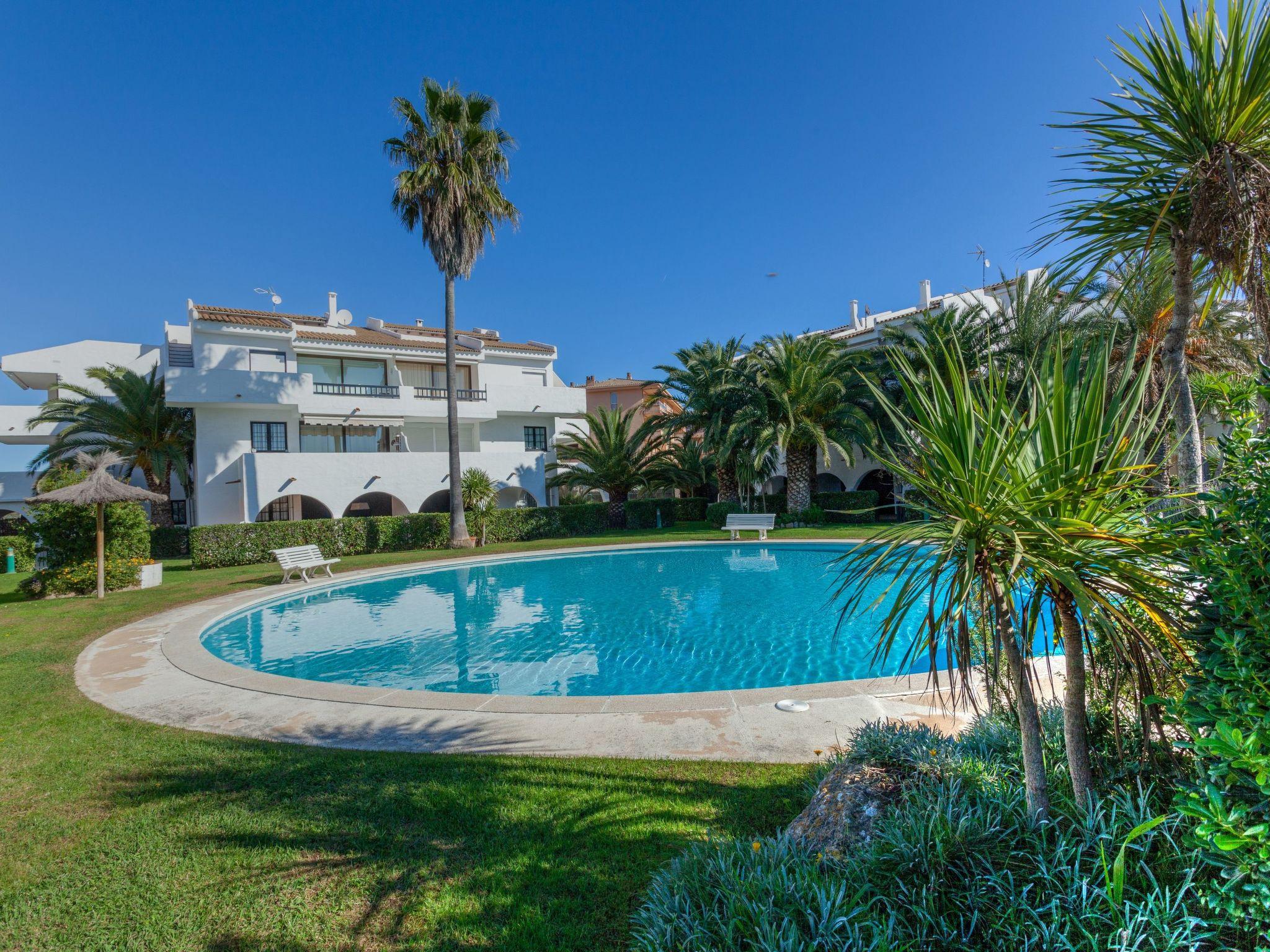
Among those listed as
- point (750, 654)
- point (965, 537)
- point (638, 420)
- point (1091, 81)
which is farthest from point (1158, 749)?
point (638, 420)

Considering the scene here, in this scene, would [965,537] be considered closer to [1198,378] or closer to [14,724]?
[1198,378]

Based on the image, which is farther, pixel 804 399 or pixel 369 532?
pixel 804 399

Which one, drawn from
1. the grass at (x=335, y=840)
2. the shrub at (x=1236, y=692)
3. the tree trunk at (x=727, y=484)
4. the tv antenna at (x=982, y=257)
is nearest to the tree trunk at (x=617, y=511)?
the tree trunk at (x=727, y=484)

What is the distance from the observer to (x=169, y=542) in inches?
991

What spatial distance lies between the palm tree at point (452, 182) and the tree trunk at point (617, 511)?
829 centimetres

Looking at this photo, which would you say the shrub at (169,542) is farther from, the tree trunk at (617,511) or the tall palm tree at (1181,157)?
the tall palm tree at (1181,157)

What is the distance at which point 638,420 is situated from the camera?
56.3 metres

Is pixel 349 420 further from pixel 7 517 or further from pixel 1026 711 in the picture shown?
pixel 1026 711

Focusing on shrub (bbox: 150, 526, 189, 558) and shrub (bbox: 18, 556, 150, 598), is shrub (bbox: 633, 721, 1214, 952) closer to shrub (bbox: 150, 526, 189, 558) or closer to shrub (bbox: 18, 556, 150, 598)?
shrub (bbox: 18, 556, 150, 598)

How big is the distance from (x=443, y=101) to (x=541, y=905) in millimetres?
26711

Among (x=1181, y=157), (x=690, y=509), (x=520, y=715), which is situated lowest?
(x=520, y=715)

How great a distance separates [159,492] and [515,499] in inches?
620

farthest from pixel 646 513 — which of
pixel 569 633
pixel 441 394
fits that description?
pixel 569 633

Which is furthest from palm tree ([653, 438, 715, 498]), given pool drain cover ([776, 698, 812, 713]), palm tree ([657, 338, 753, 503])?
pool drain cover ([776, 698, 812, 713])
